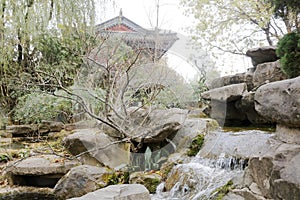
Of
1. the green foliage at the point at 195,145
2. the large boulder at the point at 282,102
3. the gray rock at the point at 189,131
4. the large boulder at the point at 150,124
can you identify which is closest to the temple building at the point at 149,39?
the large boulder at the point at 150,124

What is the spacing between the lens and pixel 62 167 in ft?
13.5

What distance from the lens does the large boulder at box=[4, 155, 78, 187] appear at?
4.09 meters

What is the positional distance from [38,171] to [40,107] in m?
2.97

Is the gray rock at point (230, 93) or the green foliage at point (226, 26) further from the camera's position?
the green foliage at point (226, 26)

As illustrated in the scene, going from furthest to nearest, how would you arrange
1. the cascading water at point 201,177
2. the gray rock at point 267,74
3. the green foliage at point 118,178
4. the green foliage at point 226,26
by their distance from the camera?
the green foliage at point 226,26 < the gray rock at point 267,74 < the green foliage at point 118,178 < the cascading water at point 201,177

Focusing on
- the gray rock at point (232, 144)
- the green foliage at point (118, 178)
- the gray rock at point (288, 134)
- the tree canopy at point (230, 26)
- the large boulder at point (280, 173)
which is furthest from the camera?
the tree canopy at point (230, 26)

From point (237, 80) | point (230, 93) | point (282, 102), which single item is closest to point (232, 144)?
point (282, 102)

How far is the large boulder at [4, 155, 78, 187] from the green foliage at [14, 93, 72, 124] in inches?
97.4

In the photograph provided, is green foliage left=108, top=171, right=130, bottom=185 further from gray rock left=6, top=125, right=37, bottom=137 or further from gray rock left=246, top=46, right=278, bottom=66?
gray rock left=246, top=46, right=278, bottom=66

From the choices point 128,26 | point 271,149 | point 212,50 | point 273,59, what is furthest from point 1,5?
point 212,50

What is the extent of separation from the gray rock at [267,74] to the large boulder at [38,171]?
4.15 meters

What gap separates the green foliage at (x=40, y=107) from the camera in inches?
263

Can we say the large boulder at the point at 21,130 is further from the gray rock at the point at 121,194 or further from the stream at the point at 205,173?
the gray rock at the point at 121,194

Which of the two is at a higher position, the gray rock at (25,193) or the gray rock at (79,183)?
the gray rock at (79,183)
